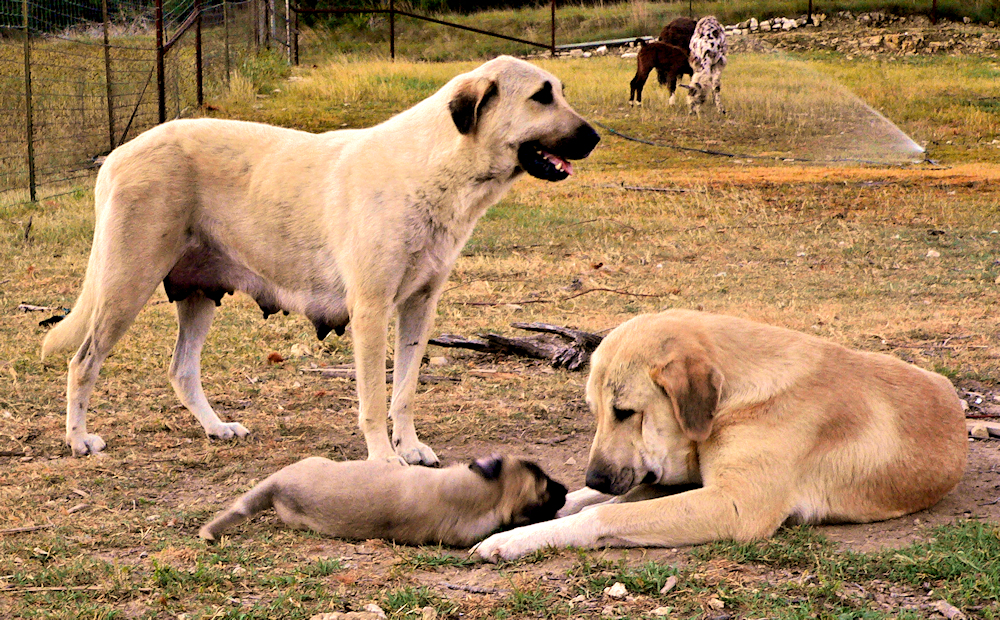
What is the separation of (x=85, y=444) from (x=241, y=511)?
147cm

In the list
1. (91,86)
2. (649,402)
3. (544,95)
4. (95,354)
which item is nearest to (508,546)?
(649,402)

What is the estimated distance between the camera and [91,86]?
56.3 ft

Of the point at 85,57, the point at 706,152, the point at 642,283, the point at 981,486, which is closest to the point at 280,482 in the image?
the point at 981,486

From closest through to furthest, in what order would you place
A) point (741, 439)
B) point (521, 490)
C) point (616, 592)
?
point (616, 592)
point (741, 439)
point (521, 490)

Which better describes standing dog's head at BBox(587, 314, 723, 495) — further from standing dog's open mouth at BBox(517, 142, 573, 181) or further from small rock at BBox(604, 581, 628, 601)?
standing dog's open mouth at BBox(517, 142, 573, 181)

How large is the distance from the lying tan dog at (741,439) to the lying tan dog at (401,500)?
26cm

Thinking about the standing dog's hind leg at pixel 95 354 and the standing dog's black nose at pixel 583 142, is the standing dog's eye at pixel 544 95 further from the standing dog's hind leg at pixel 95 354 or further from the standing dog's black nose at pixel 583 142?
the standing dog's hind leg at pixel 95 354

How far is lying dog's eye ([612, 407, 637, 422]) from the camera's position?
396cm

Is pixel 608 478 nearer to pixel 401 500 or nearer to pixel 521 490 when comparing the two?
pixel 521 490

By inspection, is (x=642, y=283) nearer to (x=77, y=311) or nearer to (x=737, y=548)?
(x=77, y=311)

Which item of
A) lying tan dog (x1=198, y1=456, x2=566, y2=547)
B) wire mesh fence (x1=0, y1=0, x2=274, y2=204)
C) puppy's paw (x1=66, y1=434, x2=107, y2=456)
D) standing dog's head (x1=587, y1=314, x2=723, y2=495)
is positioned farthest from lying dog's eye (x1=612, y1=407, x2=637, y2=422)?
wire mesh fence (x1=0, y1=0, x2=274, y2=204)

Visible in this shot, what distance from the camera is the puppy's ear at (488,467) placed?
13.6ft

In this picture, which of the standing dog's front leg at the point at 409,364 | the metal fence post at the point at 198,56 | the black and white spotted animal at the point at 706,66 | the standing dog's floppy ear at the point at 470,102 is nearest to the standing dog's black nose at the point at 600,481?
the standing dog's front leg at the point at 409,364

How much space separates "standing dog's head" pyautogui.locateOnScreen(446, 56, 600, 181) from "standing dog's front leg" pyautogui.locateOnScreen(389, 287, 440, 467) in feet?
2.37
